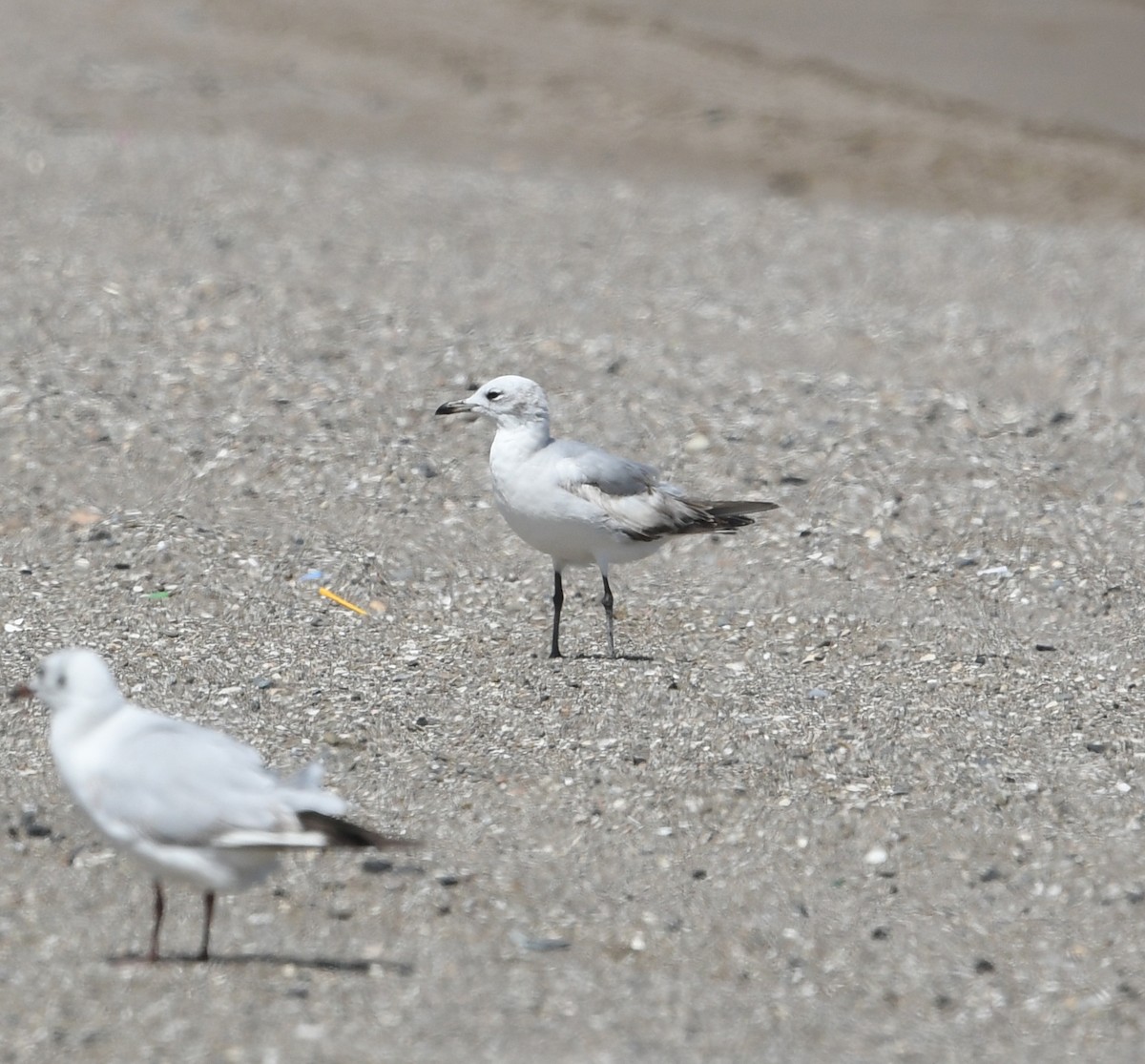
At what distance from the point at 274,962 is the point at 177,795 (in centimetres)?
65

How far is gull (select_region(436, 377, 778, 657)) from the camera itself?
712 centimetres

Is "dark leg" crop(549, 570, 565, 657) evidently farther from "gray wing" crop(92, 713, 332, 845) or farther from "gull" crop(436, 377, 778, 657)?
"gray wing" crop(92, 713, 332, 845)

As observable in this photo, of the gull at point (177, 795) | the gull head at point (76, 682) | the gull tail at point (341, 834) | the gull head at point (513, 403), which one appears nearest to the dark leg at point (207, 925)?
the gull at point (177, 795)

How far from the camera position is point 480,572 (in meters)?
8.51

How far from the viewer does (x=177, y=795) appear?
4793 millimetres

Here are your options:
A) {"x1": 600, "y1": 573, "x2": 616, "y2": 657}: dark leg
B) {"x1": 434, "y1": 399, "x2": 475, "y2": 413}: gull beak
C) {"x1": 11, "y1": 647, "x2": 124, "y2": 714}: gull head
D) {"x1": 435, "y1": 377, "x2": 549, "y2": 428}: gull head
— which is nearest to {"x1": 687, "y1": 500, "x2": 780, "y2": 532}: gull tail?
{"x1": 600, "y1": 573, "x2": 616, "y2": 657}: dark leg

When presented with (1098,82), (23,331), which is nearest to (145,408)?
(23,331)

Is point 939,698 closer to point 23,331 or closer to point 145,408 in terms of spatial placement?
point 145,408

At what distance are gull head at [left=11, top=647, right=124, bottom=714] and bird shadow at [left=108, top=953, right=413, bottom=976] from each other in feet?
2.37

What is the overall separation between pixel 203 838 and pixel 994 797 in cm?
290

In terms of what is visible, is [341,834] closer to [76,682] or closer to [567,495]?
[76,682]

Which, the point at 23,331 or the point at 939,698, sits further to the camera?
the point at 23,331

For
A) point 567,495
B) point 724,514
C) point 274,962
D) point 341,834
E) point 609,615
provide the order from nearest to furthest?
point 341,834
point 274,962
point 567,495
point 609,615
point 724,514

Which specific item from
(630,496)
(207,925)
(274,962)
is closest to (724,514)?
(630,496)
